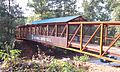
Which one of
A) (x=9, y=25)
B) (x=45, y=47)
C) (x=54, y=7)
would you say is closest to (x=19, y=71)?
(x=9, y=25)

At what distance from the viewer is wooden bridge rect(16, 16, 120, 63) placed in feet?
31.5

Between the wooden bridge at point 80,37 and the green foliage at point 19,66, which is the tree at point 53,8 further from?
the green foliage at point 19,66

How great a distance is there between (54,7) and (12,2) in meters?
15.4

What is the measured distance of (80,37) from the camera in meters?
12.0

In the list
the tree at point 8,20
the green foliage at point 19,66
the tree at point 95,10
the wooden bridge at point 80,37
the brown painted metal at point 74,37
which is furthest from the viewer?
the tree at point 95,10

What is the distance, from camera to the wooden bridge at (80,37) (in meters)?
9.61

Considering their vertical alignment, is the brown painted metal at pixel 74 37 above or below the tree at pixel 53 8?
below

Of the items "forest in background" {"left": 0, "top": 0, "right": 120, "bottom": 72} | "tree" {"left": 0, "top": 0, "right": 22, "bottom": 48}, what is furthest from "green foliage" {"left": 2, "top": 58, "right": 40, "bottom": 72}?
"tree" {"left": 0, "top": 0, "right": 22, "bottom": 48}

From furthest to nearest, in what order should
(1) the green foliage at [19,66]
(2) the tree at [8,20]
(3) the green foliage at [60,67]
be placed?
1. (2) the tree at [8,20]
2. (3) the green foliage at [60,67]
3. (1) the green foliage at [19,66]

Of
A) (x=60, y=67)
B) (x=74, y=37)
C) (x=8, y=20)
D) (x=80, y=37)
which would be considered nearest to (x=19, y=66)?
(x=60, y=67)

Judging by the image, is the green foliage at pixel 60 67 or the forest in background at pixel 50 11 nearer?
the green foliage at pixel 60 67

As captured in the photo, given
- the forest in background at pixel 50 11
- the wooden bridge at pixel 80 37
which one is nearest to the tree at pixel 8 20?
the forest in background at pixel 50 11

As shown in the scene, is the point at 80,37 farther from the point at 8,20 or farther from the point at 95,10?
the point at 95,10

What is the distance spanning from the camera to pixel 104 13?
4319 cm
